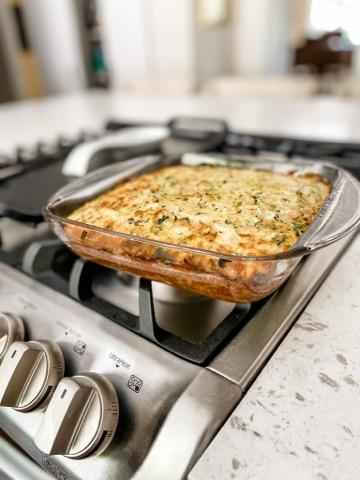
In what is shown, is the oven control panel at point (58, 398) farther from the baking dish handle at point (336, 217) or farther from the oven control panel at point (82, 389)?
the baking dish handle at point (336, 217)

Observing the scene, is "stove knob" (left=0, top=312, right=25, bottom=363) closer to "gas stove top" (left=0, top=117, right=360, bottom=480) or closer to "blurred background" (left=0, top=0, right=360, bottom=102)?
"gas stove top" (left=0, top=117, right=360, bottom=480)

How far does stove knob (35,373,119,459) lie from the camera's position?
0.26 metres

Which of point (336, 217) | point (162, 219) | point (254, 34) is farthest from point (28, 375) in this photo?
point (254, 34)

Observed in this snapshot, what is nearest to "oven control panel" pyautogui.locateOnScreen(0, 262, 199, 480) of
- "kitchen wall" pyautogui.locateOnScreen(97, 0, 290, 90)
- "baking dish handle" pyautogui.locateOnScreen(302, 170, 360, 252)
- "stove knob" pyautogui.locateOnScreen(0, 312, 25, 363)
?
"stove knob" pyautogui.locateOnScreen(0, 312, 25, 363)

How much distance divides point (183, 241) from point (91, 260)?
101 millimetres

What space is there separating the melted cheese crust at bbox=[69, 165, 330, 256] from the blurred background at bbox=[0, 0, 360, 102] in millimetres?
1599

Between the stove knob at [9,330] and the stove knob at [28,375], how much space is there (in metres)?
0.02

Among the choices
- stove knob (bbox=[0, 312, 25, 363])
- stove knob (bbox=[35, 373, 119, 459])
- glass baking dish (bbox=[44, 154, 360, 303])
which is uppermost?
glass baking dish (bbox=[44, 154, 360, 303])

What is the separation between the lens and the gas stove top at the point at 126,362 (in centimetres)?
26

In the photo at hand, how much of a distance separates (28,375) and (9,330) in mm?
59

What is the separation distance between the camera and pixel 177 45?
2.84 meters

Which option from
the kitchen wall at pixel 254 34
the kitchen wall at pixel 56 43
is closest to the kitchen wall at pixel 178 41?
the kitchen wall at pixel 254 34

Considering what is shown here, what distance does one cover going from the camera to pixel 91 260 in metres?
0.36

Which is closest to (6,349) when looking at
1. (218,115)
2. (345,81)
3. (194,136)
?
(194,136)
